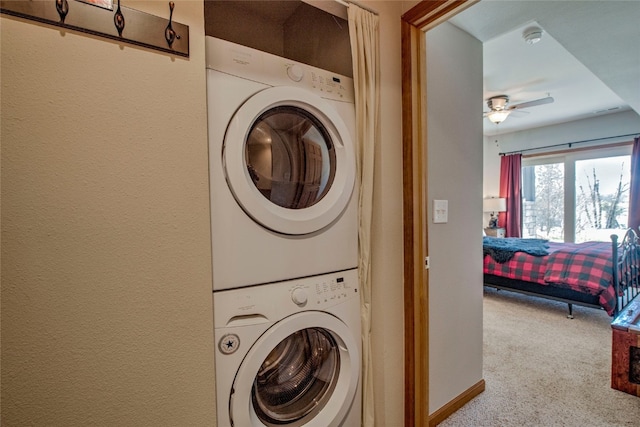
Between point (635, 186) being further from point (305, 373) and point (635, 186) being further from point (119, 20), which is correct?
point (119, 20)

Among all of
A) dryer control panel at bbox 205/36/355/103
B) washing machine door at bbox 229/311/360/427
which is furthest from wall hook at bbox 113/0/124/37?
washing machine door at bbox 229/311/360/427

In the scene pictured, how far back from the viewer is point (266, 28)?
75.8 inches

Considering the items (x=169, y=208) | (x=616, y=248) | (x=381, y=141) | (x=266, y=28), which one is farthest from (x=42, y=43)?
(x=616, y=248)

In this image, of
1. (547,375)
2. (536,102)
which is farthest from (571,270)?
(536,102)

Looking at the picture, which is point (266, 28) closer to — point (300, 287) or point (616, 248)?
point (300, 287)

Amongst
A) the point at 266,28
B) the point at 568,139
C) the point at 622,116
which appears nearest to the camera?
the point at 266,28

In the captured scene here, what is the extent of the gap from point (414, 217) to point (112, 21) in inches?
51.4

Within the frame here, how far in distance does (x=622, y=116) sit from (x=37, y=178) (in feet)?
22.0

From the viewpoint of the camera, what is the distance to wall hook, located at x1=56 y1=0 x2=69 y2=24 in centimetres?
75

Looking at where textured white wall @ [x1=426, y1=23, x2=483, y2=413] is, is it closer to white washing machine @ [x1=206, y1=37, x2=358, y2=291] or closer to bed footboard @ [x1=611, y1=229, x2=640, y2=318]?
white washing machine @ [x1=206, y1=37, x2=358, y2=291]

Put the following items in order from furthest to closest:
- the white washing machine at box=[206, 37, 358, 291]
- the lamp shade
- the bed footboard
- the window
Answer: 1. the lamp shade
2. the window
3. the bed footboard
4. the white washing machine at box=[206, 37, 358, 291]

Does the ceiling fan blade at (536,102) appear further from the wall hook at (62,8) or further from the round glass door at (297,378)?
the wall hook at (62,8)

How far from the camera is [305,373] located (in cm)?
127

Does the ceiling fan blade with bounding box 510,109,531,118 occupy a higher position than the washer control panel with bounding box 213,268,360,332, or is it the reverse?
the ceiling fan blade with bounding box 510,109,531,118
